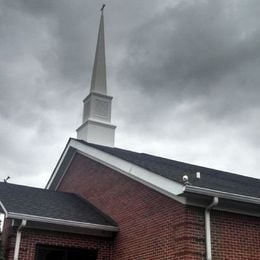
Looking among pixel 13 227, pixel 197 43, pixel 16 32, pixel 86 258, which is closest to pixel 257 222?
pixel 86 258

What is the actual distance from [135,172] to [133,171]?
143 mm

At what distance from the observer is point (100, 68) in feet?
71.1

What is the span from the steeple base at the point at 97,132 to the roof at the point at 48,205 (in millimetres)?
2760

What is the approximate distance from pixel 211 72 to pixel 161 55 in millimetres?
2098

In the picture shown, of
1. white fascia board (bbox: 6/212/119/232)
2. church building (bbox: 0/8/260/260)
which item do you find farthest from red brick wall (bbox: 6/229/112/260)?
white fascia board (bbox: 6/212/119/232)

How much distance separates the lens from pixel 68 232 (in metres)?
13.6

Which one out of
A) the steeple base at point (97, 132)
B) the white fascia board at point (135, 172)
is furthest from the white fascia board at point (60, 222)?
the steeple base at point (97, 132)

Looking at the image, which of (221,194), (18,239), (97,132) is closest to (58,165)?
(97,132)

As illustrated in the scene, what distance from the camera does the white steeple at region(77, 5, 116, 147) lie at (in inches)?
757

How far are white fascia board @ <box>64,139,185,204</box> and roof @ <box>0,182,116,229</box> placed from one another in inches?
56.8

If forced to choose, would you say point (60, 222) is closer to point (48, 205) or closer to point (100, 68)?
point (48, 205)

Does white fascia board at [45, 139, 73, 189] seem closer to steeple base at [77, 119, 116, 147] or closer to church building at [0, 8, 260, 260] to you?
steeple base at [77, 119, 116, 147]

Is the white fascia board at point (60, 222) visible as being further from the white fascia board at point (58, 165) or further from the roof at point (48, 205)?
the white fascia board at point (58, 165)

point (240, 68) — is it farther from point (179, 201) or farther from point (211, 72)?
point (179, 201)
